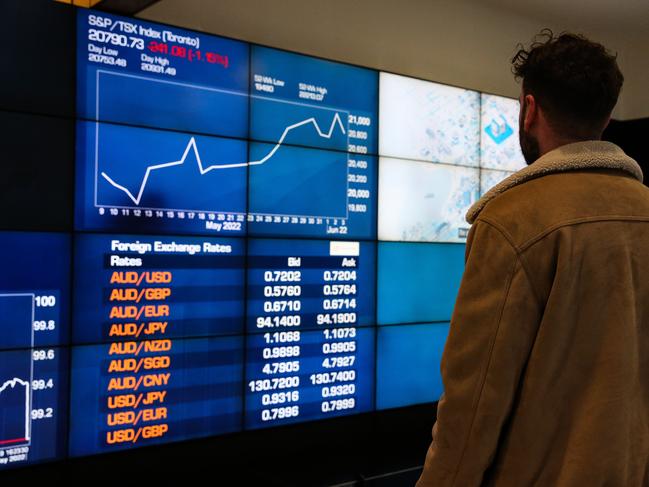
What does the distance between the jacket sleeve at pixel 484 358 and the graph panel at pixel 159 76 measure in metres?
2.16

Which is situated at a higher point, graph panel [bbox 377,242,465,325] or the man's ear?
the man's ear

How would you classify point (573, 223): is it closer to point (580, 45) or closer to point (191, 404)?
point (580, 45)

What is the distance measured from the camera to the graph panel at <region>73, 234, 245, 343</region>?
2719mm

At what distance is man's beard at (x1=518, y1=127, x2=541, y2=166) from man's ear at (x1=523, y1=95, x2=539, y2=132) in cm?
1

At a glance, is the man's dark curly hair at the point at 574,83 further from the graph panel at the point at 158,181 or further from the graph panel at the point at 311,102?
the graph panel at the point at 311,102

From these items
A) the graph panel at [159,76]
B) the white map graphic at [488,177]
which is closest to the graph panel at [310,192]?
the graph panel at [159,76]

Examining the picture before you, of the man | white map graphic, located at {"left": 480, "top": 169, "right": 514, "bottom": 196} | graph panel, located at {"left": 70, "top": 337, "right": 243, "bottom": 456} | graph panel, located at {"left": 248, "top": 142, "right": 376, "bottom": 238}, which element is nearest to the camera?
the man

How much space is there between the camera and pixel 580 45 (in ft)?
3.56

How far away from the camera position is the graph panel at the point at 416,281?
3582 millimetres

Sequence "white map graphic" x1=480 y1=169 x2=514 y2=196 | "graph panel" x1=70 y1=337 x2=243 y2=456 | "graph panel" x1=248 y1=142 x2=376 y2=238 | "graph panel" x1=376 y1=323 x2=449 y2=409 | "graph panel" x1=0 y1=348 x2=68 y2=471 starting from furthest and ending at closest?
"white map graphic" x1=480 y1=169 x2=514 y2=196, "graph panel" x1=376 y1=323 x2=449 y2=409, "graph panel" x1=248 y1=142 x2=376 y2=238, "graph panel" x1=70 y1=337 x2=243 y2=456, "graph panel" x1=0 y1=348 x2=68 y2=471

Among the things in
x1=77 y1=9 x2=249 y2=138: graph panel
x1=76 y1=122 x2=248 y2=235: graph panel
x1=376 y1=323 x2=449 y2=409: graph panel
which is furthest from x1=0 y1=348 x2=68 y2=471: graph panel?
x1=376 y1=323 x2=449 y2=409: graph panel

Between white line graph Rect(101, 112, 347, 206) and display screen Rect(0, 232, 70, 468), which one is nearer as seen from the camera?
display screen Rect(0, 232, 70, 468)

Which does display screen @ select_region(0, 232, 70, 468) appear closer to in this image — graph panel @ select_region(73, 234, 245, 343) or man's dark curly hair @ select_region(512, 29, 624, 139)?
graph panel @ select_region(73, 234, 245, 343)

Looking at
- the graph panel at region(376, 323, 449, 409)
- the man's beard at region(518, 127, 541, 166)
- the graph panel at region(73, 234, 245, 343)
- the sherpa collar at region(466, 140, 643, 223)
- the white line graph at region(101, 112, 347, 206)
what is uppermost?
the white line graph at region(101, 112, 347, 206)
